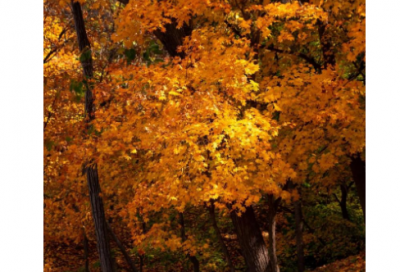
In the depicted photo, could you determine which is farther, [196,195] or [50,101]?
[50,101]

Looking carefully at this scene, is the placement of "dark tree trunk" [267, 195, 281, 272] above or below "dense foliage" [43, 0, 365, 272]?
below

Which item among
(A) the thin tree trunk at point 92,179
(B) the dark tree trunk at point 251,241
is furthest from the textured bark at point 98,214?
(B) the dark tree trunk at point 251,241

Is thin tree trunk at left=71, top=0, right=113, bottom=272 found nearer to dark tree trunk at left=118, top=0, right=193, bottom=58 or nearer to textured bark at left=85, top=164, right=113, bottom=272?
textured bark at left=85, top=164, right=113, bottom=272

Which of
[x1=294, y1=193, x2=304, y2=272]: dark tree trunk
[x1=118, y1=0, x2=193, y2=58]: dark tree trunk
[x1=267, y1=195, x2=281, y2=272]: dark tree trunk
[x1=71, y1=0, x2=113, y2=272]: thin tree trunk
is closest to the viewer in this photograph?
[x1=71, y1=0, x2=113, y2=272]: thin tree trunk

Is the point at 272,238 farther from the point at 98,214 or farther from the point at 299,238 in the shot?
the point at 98,214

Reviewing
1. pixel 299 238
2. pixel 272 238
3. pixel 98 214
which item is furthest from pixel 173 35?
pixel 299 238

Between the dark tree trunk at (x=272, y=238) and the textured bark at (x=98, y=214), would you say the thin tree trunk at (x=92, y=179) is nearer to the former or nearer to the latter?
the textured bark at (x=98, y=214)

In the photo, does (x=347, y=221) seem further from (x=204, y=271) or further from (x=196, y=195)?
(x=196, y=195)

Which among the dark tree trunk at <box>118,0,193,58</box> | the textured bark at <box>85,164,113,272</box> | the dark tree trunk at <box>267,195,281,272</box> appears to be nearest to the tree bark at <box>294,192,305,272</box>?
the dark tree trunk at <box>267,195,281,272</box>

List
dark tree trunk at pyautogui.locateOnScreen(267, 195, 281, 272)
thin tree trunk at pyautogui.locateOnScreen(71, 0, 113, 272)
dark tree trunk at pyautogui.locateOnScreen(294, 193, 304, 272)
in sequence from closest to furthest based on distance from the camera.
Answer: thin tree trunk at pyautogui.locateOnScreen(71, 0, 113, 272) → dark tree trunk at pyautogui.locateOnScreen(267, 195, 281, 272) → dark tree trunk at pyautogui.locateOnScreen(294, 193, 304, 272)
